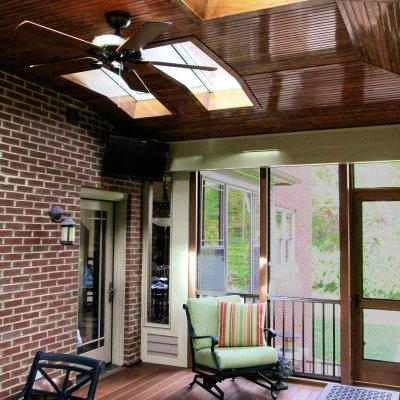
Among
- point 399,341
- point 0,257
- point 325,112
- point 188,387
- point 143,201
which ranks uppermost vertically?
point 325,112

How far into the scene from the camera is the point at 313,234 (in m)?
5.09

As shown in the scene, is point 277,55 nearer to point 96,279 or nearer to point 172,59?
point 172,59

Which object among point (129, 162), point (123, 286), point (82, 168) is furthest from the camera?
point (123, 286)

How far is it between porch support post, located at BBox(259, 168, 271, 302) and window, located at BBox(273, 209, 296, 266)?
13 centimetres

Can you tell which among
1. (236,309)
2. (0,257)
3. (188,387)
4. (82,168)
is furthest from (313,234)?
(0,257)

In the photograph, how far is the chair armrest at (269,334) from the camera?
468 cm

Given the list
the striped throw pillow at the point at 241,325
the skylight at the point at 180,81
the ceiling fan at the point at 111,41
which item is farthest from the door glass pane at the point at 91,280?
the ceiling fan at the point at 111,41

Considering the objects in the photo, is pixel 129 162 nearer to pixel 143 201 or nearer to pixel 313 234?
pixel 143 201

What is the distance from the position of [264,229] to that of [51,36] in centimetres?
334

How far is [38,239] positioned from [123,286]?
157cm

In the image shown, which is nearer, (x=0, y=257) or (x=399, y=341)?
(x=0, y=257)

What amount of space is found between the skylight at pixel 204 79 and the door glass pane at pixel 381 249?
178cm

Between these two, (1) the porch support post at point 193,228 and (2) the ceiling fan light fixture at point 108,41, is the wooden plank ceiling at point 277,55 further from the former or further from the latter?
(1) the porch support post at point 193,228

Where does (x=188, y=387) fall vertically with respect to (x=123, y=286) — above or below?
below
